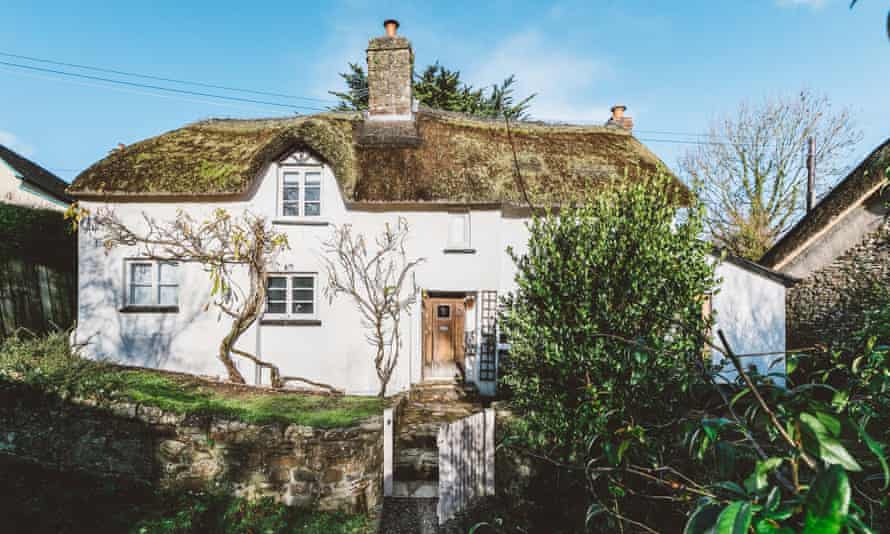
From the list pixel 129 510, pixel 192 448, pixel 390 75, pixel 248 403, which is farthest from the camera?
pixel 390 75

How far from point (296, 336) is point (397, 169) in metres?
4.91

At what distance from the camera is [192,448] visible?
22.0 ft

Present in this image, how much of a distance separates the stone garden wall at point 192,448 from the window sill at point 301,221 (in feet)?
17.4

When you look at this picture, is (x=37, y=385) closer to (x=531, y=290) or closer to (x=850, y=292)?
(x=531, y=290)

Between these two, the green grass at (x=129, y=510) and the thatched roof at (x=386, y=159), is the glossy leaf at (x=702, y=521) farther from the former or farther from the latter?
the thatched roof at (x=386, y=159)

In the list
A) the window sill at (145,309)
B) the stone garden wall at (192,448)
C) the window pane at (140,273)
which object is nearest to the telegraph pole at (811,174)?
the stone garden wall at (192,448)

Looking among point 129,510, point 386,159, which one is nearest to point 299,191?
point 386,159

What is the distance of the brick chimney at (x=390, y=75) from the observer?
12500 millimetres

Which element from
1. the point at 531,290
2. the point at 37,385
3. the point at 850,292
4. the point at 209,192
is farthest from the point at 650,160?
the point at 37,385

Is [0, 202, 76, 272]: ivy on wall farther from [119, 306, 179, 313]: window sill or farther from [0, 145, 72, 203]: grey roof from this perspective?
[0, 145, 72, 203]: grey roof

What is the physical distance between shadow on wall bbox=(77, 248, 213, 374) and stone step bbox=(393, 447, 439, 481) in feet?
19.6

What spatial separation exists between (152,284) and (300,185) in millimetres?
4382

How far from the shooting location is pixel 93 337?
1086 centimetres

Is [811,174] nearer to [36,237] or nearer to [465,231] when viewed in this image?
[465,231]
